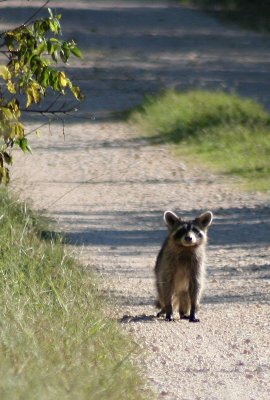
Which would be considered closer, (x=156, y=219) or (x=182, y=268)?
(x=182, y=268)

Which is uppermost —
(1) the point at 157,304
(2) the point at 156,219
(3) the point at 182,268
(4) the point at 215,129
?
(3) the point at 182,268

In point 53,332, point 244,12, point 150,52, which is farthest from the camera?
point 244,12

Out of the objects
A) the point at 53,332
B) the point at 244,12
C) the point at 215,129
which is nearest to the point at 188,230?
the point at 53,332

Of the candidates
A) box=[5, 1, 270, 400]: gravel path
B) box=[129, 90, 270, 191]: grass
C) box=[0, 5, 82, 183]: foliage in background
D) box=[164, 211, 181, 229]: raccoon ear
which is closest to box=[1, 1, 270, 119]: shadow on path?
box=[5, 1, 270, 400]: gravel path

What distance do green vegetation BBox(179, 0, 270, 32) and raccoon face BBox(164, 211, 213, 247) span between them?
23.0 metres

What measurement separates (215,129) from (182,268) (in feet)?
29.1

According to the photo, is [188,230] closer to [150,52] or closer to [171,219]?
A: [171,219]

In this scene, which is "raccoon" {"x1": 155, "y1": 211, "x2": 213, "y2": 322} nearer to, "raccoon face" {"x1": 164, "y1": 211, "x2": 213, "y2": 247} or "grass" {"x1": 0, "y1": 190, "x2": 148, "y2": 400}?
"raccoon face" {"x1": 164, "y1": 211, "x2": 213, "y2": 247}

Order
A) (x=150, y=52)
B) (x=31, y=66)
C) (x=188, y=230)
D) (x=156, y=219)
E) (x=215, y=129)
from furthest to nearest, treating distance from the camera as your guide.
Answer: (x=150, y=52), (x=215, y=129), (x=156, y=219), (x=188, y=230), (x=31, y=66)

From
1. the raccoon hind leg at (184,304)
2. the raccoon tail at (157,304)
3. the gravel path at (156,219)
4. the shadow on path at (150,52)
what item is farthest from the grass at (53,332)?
the shadow on path at (150,52)

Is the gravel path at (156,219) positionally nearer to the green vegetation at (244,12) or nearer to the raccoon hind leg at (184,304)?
the raccoon hind leg at (184,304)

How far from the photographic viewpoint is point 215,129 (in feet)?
58.1

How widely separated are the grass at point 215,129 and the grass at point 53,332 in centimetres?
549

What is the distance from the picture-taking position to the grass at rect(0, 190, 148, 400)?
19.1ft
